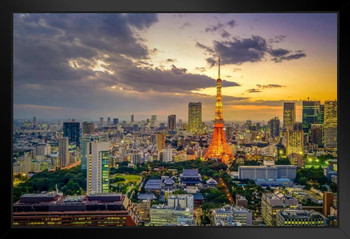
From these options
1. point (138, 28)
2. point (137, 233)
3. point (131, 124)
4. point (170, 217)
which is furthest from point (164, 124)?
point (137, 233)

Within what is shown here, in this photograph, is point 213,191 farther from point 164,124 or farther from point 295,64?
point 295,64

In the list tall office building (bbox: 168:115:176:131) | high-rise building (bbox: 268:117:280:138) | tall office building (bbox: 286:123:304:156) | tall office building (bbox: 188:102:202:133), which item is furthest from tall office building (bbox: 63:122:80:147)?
tall office building (bbox: 286:123:304:156)

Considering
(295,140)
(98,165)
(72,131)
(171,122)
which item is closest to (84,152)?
(98,165)

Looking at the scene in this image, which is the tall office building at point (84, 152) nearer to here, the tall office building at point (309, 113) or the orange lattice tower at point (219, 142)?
the orange lattice tower at point (219, 142)

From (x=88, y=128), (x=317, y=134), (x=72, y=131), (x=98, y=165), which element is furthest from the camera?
(x=88, y=128)

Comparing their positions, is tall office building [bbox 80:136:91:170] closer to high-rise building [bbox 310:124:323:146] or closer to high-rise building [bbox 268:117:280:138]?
high-rise building [bbox 268:117:280:138]

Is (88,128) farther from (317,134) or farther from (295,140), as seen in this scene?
(317,134)

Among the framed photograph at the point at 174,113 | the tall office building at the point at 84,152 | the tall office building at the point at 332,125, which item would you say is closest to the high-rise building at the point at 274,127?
the framed photograph at the point at 174,113

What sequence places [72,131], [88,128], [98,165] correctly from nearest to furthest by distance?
1. [98,165]
2. [72,131]
3. [88,128]
